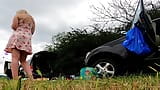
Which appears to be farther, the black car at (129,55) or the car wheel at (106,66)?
the car wheel at (106,66)

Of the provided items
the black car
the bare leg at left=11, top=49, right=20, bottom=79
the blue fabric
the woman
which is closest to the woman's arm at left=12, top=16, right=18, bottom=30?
the woman

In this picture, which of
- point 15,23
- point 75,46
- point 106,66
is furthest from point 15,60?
point 75,46

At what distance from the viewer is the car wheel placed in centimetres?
883

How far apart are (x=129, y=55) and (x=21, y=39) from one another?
2572mm

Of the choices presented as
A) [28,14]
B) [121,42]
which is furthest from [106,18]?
[28,14]

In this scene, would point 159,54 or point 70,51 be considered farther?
point 70,51

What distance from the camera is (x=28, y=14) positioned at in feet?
24.7

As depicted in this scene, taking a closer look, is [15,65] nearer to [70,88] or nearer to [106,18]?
[70,88]

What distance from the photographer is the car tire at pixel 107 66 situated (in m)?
8.84

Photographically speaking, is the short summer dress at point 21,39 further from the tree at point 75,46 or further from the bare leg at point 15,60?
the tree at point 75,46

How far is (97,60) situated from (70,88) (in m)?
6.39

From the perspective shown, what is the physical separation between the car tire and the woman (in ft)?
6.29

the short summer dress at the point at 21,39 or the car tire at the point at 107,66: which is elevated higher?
the short summer dress at the point at 21,39

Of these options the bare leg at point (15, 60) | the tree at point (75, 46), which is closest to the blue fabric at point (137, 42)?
the bare leg at point (15, 60)
